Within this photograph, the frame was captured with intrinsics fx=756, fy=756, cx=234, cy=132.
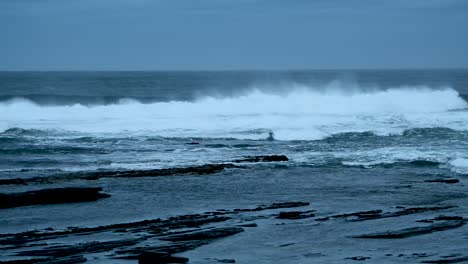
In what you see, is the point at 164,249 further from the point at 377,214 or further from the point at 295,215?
the point at 377,214

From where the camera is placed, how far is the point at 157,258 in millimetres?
15914

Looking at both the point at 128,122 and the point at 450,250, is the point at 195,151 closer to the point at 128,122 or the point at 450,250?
the point at 128,122

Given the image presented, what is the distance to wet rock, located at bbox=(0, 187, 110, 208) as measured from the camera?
907 inches

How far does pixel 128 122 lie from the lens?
1966 inches

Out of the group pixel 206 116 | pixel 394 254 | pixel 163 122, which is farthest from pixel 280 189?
pixel 206 116

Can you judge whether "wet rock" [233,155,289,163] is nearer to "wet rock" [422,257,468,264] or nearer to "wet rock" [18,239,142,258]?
"wet rock" [18,239,142,258]

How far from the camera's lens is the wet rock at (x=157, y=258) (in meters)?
15.7

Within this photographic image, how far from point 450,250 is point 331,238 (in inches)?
113

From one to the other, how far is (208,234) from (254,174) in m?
10.4

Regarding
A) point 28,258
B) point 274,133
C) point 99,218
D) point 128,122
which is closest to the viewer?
point 28,258

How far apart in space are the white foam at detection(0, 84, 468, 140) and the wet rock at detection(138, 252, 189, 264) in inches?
1035

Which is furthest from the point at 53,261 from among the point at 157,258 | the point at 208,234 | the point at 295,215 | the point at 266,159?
the point at 266,159

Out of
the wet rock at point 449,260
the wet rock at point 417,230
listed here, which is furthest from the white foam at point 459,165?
the wet rock at point 449,260

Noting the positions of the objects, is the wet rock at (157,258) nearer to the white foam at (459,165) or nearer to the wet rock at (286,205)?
the wet rock at (286,205)
